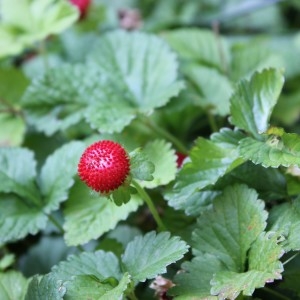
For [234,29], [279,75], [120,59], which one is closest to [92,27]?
[120,59]

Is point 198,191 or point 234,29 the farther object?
point 234,29

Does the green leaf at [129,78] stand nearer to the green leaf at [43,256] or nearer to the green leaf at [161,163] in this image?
the green leaf at [161,163]

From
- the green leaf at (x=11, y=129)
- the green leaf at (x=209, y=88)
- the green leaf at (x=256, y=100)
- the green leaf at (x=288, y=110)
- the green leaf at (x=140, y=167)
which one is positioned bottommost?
the green leaf at (x=288, y=110)

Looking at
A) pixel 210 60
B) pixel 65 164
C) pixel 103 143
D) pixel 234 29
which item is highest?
pixel 103 143

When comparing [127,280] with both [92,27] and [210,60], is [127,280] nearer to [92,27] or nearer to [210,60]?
[210,60]

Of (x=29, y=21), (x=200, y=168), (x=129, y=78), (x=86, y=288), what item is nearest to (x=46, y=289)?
(x=86, y=288)

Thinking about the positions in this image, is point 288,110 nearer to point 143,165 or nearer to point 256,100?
point 256,100

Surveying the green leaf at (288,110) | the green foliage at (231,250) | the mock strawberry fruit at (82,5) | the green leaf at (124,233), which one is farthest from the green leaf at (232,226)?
the mock strawberry fruit at (82,5)
